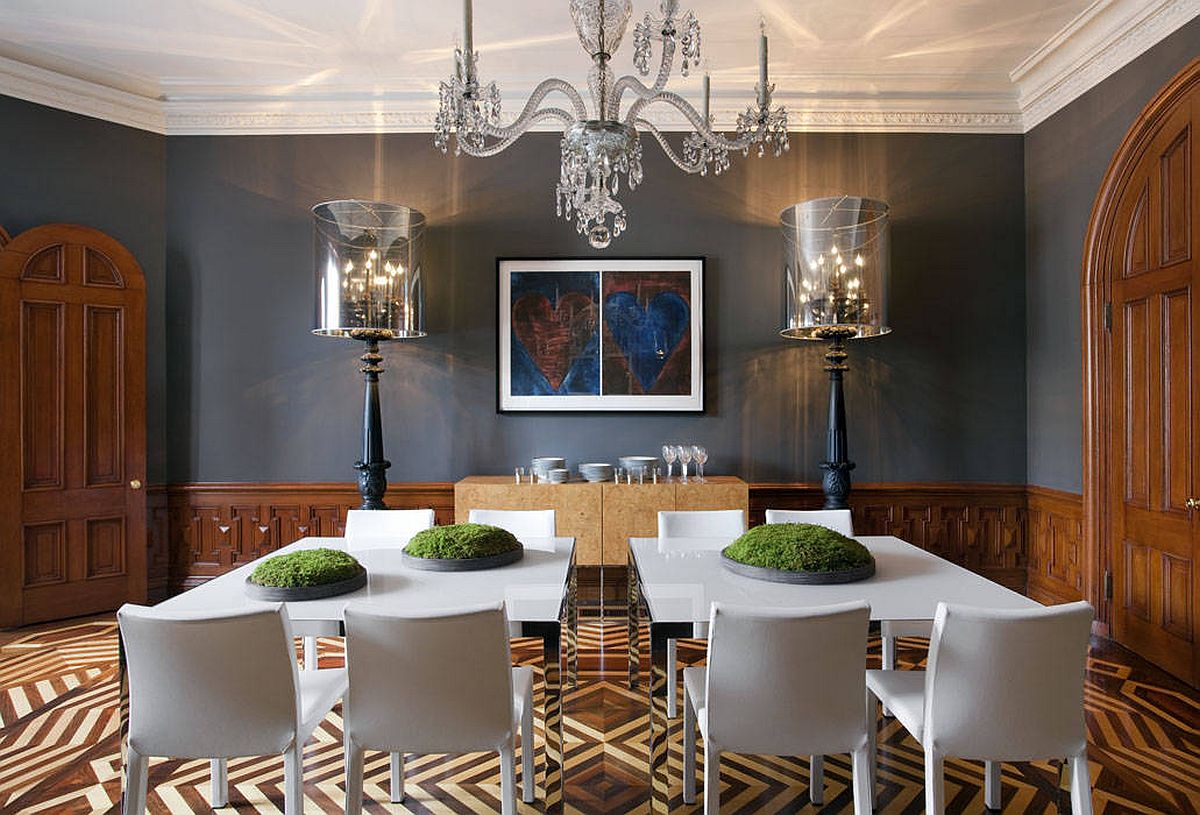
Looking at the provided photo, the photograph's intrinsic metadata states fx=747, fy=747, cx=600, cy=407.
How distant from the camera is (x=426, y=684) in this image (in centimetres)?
178

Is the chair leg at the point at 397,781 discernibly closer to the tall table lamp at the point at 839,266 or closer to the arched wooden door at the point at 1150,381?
the tall table lamp at the point at 839,266

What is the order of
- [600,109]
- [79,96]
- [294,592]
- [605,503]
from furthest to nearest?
[79,96], [605,503], [600,109], [294,592]

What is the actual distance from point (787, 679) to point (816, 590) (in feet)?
1.53

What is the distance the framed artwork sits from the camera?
15.3 feet

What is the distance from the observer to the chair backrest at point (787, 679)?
1763 mm

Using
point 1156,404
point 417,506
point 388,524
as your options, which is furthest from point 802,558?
point 417,506

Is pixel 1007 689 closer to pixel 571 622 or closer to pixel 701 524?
pixel 571 622

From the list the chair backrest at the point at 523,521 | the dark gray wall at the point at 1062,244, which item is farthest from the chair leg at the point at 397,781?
the dark gray wall at the point at 1062,244

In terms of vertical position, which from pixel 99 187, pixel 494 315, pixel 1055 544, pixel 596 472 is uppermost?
pixel 99 187

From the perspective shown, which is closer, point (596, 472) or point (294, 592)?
point (294, 592)

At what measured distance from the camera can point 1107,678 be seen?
3361 millimetres

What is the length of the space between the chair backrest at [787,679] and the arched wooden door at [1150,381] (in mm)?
2412

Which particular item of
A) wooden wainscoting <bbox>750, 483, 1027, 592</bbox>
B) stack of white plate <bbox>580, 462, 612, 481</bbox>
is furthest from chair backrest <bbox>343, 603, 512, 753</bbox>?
wooden wainscoting <bbox>750, 483, 1027, 592</bbox>

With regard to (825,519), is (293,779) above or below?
below
